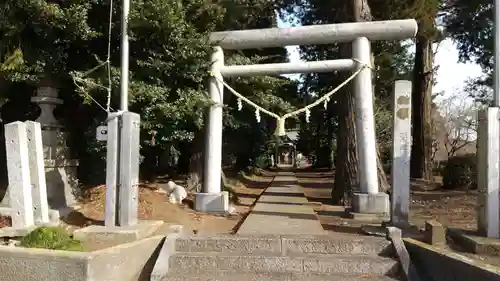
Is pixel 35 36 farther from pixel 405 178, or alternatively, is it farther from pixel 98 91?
pixel 405 178

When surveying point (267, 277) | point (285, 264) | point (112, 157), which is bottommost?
point (267, 277)

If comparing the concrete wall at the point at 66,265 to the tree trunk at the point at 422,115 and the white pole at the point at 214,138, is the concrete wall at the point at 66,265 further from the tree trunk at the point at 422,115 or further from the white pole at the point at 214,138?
the tree trunk at the point at 422,115

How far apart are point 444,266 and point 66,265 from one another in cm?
412

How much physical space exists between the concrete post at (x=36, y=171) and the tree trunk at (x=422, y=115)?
17.0 metres

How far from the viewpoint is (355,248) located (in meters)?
6.21

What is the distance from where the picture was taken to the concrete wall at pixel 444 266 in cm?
449

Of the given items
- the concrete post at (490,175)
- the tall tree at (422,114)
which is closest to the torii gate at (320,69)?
the concrete post at (490,175)

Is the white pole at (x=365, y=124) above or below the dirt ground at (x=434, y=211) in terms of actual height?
above

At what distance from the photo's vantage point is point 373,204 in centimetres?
934

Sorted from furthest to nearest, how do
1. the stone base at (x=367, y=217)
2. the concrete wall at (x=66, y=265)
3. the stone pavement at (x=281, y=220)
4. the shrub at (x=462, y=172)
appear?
the shrub at (x=462, y=172) < the stone base at (x=367, y=217) < the stone pavement at (x=281, y=220) < the concrete wall at (x=66, y=265)

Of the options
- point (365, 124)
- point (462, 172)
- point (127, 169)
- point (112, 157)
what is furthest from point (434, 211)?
point (112, 157)

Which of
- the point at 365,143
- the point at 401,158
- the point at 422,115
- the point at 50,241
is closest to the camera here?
the point at 50,241

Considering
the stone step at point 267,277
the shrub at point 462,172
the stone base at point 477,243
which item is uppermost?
the shrub at point 462,172

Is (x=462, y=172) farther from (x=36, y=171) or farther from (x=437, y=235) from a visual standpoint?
(x=36, y=171)
